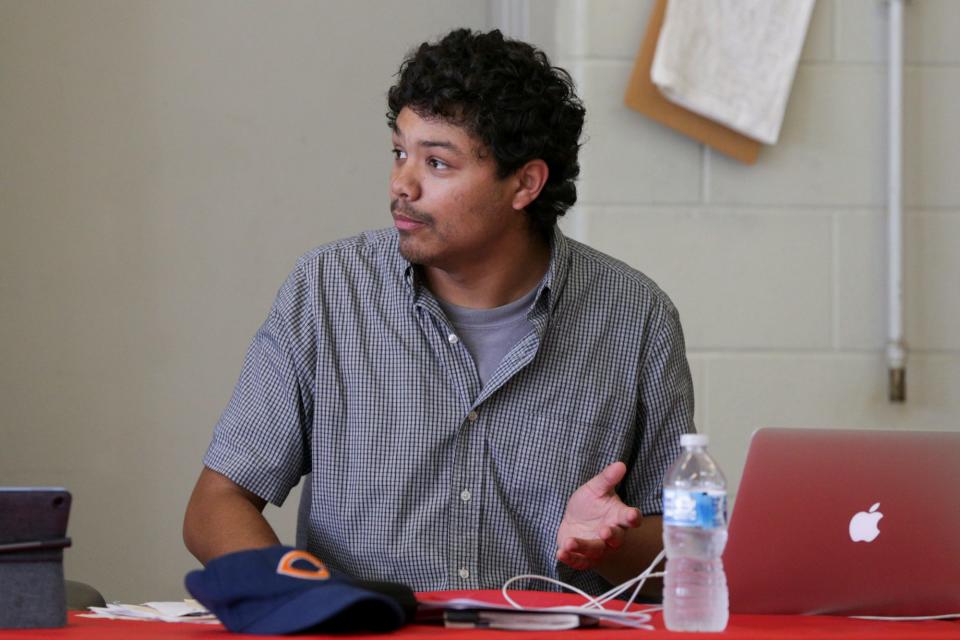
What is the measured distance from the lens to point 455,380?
5.91 ft

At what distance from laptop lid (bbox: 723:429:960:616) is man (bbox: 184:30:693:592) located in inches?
16.7

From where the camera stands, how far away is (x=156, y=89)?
8.67 feet

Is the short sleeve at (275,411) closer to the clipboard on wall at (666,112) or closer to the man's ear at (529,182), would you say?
the man's ear at (529,182)

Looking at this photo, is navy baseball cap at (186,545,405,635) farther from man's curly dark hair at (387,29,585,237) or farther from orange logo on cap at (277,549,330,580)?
man's curly dark hair at (387,29,585,237)

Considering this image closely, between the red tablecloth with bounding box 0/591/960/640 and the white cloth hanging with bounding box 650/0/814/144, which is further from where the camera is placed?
the white cloth hanging with bounding box 650/0/814/144

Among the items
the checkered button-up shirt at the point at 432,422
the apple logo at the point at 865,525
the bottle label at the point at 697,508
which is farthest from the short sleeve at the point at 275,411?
the apple logo at the point at 865,525

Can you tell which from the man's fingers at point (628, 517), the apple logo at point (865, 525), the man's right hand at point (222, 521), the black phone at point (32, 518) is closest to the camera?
the black phone at point (32, 518)

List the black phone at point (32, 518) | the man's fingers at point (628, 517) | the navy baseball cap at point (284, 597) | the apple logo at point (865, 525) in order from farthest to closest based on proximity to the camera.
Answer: the man's fingers at point (628, 517)
the apple logo at point (865, 525)
the black phone at point (32, 518)
the navy baseball cap at point (284, 597)

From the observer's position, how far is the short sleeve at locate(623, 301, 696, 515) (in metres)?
1.88

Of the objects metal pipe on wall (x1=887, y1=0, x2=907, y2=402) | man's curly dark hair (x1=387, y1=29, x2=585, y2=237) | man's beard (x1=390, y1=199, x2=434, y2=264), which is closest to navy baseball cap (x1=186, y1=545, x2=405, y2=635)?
man's beard (x1=390, y1=199, x2=434, y2=264)

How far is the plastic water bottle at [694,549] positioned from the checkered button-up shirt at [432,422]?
0.49 metres

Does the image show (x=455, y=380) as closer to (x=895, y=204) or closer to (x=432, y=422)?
(x=432, y=422)

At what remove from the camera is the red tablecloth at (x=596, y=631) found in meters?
1.11

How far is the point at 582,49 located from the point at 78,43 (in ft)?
3.27
